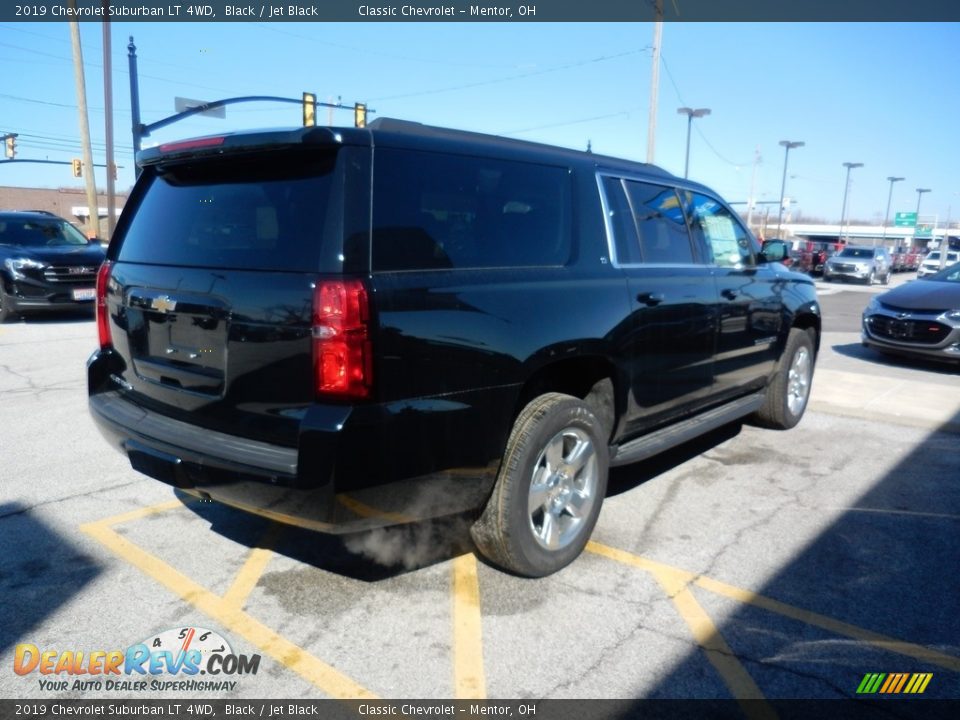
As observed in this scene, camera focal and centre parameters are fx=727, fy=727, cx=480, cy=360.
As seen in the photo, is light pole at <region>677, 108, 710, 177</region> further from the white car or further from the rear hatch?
the rear hatch

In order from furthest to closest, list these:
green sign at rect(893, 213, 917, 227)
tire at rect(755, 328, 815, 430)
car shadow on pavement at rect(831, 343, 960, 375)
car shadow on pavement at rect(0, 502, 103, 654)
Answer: green sign at rect(893, 213, 917, 227)
car shadow on pavement at rect(831, 343, 960, 375)
tire at rect(755, 328, 815, 430)
car shadow on pavement at rect(0, 502, 103, 654)

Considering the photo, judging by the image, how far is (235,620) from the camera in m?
3.01

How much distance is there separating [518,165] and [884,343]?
807cm

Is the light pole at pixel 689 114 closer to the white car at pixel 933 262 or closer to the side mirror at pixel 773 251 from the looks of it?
the white car at pixel 933 262

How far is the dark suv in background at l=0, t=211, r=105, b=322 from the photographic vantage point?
1084cm

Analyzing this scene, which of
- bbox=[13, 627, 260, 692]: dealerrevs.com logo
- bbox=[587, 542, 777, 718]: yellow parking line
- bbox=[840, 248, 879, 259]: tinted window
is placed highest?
bbox=[840, 248, 879, 259]: tinted window

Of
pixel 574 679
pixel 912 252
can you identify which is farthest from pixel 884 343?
pixel 912 252

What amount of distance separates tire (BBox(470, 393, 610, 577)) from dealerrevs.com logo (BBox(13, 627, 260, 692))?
1.11 m

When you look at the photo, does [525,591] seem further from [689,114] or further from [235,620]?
[689,114]

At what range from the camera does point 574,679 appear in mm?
2658

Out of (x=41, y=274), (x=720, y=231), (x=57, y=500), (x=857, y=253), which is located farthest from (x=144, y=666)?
A: (x=857, y=253)

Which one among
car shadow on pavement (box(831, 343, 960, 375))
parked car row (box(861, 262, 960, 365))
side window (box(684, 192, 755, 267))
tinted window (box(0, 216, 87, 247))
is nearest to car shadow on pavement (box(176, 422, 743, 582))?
side window (box(684, 192, 755, 267))

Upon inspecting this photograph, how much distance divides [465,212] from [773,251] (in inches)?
129

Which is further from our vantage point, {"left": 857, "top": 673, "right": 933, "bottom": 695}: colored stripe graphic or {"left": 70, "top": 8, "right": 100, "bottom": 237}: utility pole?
{"left": 70, "top": 8, "right": 100, "bottom": 237}: utility pole
